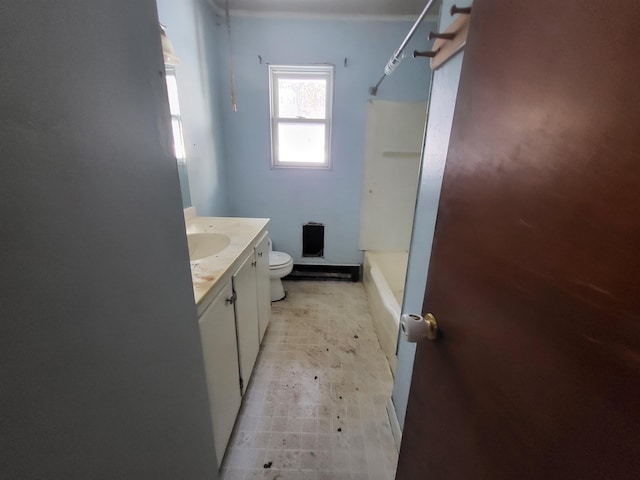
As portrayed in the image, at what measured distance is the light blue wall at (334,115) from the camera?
93.6 inches

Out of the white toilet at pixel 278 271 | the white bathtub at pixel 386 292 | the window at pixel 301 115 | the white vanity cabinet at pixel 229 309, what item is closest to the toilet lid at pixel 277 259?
the white toilet at pixel 278 271

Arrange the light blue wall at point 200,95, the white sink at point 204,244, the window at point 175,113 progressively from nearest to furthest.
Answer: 1. the white sink at point 204,244
2. the window at point 175,113
3. the light blue wall at point 200,95

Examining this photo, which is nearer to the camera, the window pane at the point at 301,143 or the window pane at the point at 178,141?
the window pane at the point at 178,141

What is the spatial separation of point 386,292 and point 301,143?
1.73 metres

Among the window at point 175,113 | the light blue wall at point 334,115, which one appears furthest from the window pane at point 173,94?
the light blue wall at point 334,115

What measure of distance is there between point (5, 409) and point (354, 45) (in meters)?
2.96

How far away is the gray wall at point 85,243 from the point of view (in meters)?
0.31

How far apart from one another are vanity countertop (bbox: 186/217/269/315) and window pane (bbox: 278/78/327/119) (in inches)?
56.8

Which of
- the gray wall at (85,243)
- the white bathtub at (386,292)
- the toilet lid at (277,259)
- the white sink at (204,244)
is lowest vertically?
the white bathtub at (386,292)

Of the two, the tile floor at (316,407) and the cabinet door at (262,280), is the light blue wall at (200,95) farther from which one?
the tile floor at (316,407)

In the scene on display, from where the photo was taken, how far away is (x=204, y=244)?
1.58 metres

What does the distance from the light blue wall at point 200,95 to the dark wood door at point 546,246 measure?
6.26ft

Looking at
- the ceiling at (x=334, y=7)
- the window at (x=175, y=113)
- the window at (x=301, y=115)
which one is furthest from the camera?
the window at (x=301, y=115)

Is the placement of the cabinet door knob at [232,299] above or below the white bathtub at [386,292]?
above
